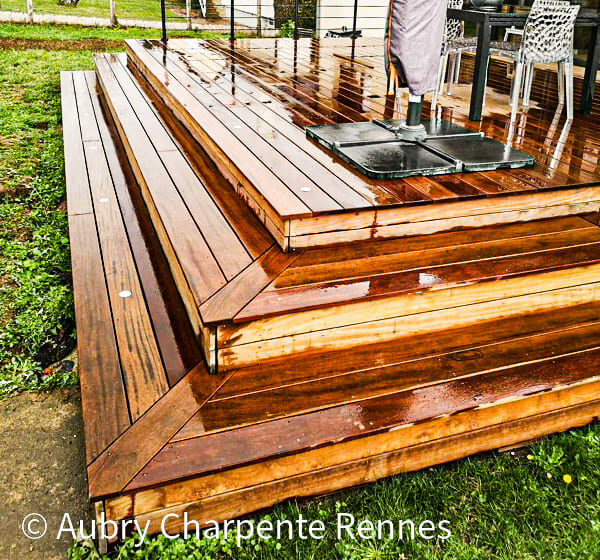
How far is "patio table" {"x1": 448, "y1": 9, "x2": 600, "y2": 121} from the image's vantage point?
3.70m

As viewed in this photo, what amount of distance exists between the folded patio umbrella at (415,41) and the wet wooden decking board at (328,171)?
1.54 feet

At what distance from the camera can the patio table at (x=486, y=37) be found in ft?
12.1

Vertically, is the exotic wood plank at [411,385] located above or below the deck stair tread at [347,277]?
below

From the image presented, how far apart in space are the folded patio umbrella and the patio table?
100 centimetres

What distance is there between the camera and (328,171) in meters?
2.89

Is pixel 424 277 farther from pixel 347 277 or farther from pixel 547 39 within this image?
pixel 547 39

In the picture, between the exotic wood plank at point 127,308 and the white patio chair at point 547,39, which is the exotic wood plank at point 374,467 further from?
the white patio chair at point 547,39

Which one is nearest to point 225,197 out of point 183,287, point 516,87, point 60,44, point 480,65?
point 183,287

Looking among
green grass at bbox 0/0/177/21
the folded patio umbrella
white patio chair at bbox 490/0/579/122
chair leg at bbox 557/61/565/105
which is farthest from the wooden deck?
green grass at bbox 0/0/177/21

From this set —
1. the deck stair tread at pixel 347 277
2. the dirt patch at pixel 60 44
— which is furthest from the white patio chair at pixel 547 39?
the dirt patch at pixel 60 44

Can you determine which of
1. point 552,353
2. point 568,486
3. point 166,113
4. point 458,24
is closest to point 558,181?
point 552,353

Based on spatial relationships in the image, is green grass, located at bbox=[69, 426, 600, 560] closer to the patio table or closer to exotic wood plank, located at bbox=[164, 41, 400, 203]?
exotic wood plank, located at bbox=[164, 41, 400, 203]

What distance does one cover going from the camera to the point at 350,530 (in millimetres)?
1905

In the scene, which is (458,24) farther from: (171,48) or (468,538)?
(468,538)
